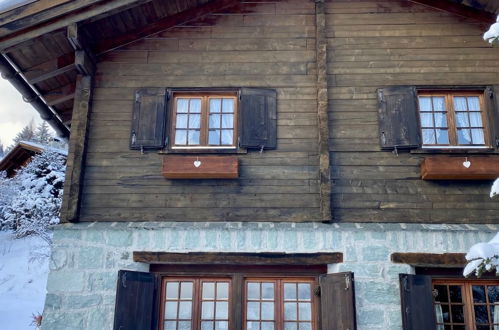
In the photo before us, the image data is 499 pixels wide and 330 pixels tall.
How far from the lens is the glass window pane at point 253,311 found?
655cm

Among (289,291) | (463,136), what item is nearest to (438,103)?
(463,136)

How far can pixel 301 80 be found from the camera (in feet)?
24.2

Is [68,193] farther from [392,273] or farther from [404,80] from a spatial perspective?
[404,80]

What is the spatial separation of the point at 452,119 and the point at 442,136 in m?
0.29

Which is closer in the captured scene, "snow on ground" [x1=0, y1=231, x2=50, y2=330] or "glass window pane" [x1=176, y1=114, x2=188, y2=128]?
"glass window pane" [x1=176, y1=114, x2=188, y2=128]

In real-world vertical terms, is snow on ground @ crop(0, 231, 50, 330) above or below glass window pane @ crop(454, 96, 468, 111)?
below

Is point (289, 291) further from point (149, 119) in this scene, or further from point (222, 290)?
point (149, 119)

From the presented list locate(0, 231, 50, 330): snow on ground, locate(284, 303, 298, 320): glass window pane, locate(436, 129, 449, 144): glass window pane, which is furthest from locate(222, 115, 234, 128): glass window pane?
locate(0, 231, 50, 330): snow on ground

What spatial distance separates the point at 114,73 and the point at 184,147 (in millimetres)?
1586

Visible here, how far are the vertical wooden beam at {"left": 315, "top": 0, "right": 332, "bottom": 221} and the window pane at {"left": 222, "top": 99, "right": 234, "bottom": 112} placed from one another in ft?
4.02

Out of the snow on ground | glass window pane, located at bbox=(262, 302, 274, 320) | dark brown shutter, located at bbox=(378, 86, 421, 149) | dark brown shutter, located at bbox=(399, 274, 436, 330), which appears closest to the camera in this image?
dark brown shutter, located at bbox=(399, 274, 436, 330)

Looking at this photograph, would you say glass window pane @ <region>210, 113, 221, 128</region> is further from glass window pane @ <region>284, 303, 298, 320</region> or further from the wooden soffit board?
glass window pane @ <region>284, 303, 298, 320</region>

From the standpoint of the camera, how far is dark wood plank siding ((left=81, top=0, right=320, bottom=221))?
6820mm

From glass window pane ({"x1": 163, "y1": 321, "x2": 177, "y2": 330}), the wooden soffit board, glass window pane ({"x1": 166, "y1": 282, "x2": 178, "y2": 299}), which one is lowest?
glass window pane ({"x1": 163, "y1": 321, "x2": 177, "y2": 330})
